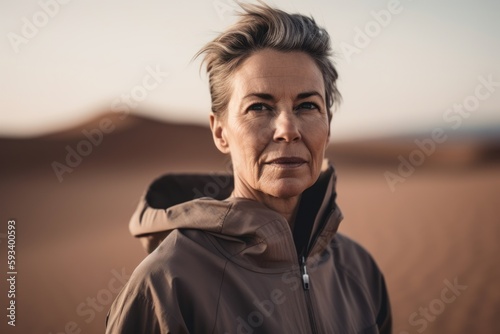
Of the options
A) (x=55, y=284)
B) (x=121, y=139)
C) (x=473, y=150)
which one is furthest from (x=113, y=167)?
(x=473, y=150)

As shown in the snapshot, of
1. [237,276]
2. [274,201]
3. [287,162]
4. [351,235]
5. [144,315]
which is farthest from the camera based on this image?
[351,235]

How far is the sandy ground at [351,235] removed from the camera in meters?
7.59

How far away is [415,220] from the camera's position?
13000mm

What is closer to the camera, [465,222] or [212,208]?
[212,208]

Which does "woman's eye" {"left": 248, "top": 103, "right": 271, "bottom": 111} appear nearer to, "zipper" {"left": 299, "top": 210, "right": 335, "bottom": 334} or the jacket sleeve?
"zipper" {"left": 299, "top": 210, "right": 335, "bottom": 334}

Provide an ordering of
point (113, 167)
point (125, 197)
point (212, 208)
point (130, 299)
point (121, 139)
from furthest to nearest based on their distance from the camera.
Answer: point (121, 139), point (113, 167), point (125, 197), point (212, 208), point (130, 299)

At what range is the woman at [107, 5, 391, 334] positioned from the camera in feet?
5.98

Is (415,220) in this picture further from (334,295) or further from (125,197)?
(334,295)

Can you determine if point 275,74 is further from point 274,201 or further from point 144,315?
point 144,315

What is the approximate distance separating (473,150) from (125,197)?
20.2 meters

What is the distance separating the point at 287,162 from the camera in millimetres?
2031

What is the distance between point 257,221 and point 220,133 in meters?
0.48

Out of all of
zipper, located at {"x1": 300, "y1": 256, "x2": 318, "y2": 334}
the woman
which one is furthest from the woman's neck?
zipper, located at {"x1": 300, "y1": 256, "x2": 318, "y2": 334}

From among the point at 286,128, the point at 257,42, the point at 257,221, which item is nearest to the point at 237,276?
the point at 257,221
